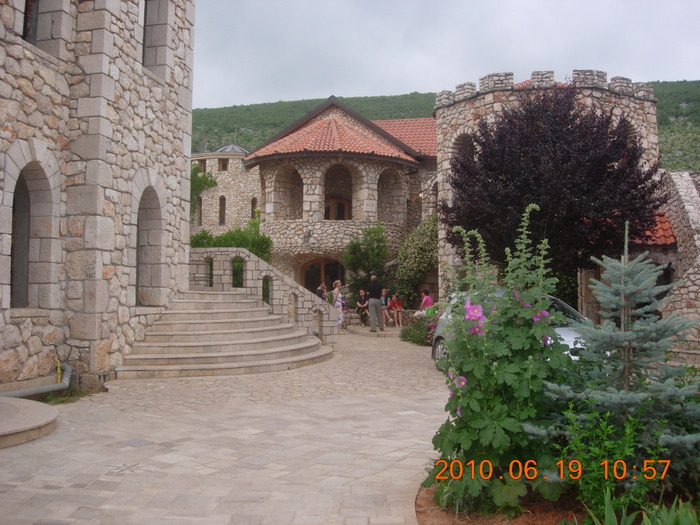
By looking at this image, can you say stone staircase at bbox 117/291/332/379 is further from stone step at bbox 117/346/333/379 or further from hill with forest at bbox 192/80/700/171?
hill with forest at bbox 192/80/700/171

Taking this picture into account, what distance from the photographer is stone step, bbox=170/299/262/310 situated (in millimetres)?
11211

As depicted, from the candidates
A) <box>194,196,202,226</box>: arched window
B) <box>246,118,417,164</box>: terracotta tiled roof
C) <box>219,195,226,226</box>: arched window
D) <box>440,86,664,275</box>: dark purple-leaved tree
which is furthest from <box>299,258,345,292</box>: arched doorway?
<box>194,196,202,226</box>: arched window

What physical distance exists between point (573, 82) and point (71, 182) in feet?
42.5

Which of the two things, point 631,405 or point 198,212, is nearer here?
point 631,405

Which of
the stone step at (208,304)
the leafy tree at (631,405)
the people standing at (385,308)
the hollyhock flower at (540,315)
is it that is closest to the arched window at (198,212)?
the people standing at (385,308)

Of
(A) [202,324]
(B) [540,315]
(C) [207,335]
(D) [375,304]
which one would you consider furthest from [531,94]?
(B) [540,315]

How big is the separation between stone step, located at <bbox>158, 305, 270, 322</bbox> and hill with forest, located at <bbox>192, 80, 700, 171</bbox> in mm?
29611

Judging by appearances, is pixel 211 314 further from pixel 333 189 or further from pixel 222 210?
pixel 222 210

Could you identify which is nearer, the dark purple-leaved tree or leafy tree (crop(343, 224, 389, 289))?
the dark purple-leaved tree

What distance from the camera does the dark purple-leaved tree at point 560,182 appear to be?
12.2m

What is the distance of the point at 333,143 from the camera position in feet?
76.9

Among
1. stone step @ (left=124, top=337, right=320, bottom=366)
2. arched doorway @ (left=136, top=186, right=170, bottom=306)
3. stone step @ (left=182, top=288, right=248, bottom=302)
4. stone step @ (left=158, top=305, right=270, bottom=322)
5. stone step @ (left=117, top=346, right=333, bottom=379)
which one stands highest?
arched doorway @ (left=136, top=186, right=170, bottom=306)

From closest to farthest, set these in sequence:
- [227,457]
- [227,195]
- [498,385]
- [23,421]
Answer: [498,385], [227,457], [23,421], [227,195]
